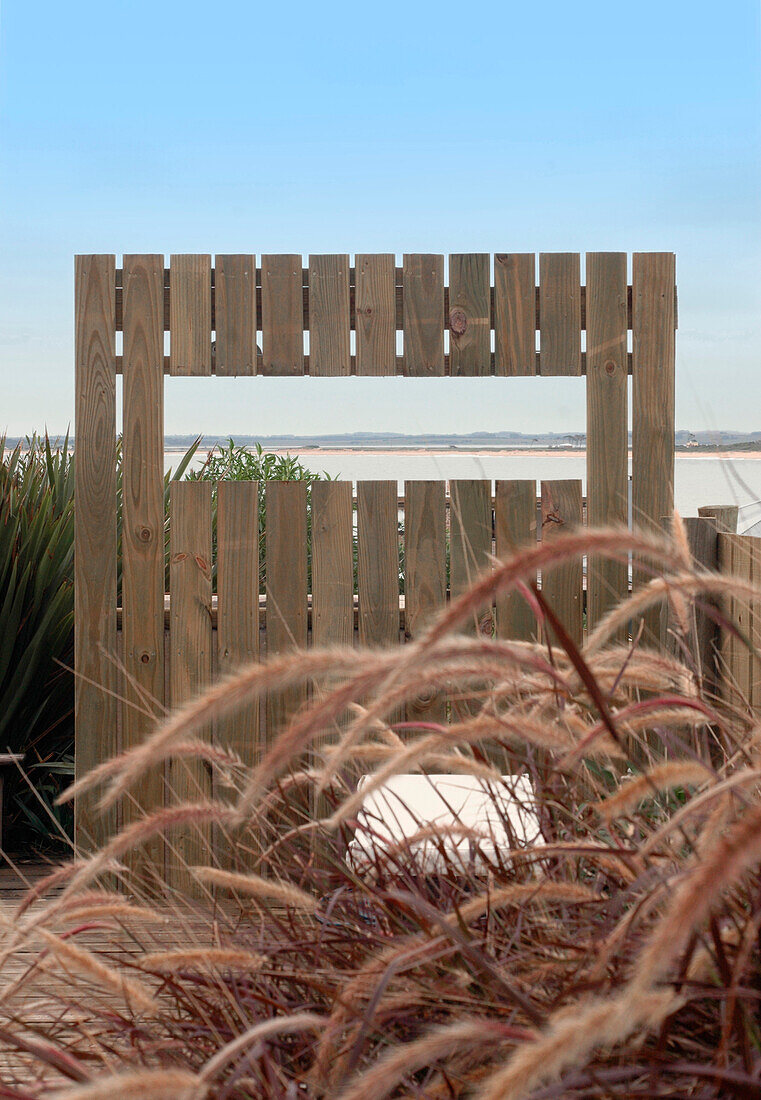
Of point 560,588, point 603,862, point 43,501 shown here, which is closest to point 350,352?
point 560,588

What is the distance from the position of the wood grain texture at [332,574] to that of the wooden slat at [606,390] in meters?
0.77

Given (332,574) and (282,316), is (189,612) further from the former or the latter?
(282,316)

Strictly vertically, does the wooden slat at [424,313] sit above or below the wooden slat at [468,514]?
above

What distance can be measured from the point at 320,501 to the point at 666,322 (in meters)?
1.22

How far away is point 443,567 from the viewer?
3.18 meters

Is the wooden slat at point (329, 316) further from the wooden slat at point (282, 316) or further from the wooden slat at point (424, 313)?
the wooden slat at point (424, 313)

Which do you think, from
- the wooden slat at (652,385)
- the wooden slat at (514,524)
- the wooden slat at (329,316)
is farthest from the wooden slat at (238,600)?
the wooden slat at (652,385)

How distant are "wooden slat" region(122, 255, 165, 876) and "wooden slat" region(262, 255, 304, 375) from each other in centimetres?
33

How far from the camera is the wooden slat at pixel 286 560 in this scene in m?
3.11

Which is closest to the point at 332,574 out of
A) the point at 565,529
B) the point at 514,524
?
the point at 514,524

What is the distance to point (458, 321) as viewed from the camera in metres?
3.16

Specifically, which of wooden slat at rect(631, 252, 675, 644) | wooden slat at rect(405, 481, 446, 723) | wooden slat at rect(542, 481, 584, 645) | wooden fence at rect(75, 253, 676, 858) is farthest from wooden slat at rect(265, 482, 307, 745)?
wooden slat at rect(631, 252, 675, 644)

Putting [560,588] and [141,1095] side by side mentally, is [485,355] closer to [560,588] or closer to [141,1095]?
[560,588]

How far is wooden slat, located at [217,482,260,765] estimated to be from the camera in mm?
3117
